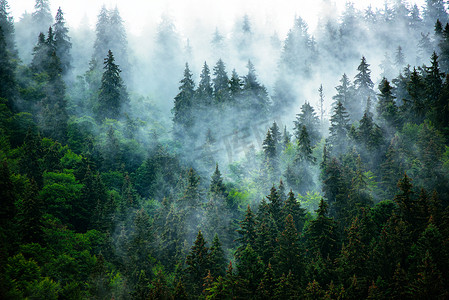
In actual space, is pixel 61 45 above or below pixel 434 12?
below

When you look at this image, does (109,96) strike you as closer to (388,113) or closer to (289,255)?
(289,255)

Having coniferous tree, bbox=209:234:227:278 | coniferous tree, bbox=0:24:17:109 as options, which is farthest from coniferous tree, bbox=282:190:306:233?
coniferous tree, bbox=0:24:17:109

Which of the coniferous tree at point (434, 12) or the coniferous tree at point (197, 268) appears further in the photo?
the coniferous tree at point (434, 12)

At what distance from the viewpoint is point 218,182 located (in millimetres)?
56844

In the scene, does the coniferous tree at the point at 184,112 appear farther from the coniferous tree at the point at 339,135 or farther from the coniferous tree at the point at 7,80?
the coniferous tree at the point at 7,80

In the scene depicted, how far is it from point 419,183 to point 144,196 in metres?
40.4

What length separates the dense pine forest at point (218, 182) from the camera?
40.6m

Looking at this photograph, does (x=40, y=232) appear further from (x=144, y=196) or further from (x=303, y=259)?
(x=303, y=259)

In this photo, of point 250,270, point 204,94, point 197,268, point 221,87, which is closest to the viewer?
point 250,270

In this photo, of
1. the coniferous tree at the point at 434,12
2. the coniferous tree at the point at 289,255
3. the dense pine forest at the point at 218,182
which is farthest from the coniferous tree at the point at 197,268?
the coniferous tree at the point at 434,12

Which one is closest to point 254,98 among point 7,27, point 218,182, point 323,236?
point 218,182

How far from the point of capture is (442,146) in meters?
51.2

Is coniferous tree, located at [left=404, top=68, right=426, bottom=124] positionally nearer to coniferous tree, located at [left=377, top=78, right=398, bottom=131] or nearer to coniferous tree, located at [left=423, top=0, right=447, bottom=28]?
coniferous tree, located at [left=377, top=78, right=398, bottom=131]

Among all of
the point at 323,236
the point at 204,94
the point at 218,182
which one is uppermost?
the point at 204,94
